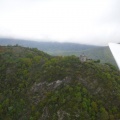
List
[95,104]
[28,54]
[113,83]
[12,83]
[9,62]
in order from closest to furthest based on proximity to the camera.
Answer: [95,104], [113,83], [12,83], [9,62], [28,54]

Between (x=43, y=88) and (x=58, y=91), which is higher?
(x=58, y=91)

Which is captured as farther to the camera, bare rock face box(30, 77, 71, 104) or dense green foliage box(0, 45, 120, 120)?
bare rock face box(30, 77, 71, 104)

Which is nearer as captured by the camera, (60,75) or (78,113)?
(78,113)

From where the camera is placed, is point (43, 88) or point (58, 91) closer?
point (58, 91)

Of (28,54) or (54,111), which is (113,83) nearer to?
(54,111)

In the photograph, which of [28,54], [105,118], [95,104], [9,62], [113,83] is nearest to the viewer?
[105,118]

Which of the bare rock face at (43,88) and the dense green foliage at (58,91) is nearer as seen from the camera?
the dense green foliage at (58,91)

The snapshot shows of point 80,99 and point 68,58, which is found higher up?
point 68,58

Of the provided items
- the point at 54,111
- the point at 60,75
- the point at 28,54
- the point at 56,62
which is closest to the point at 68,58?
the point at 56,62
